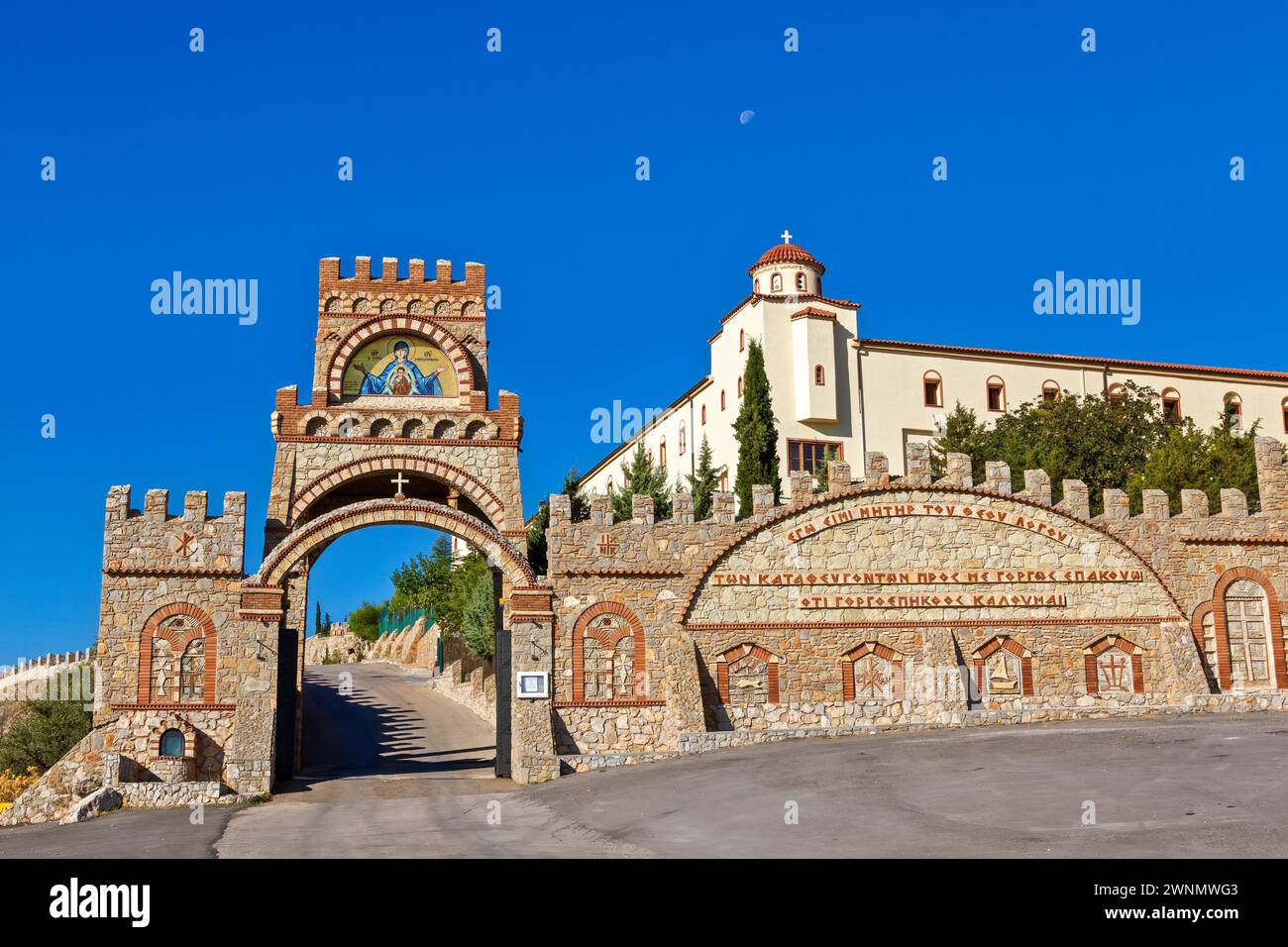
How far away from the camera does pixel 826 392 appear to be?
48406mm

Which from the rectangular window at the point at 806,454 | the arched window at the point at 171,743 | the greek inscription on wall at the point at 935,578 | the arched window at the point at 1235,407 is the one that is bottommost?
the arched window at the point at 171,743

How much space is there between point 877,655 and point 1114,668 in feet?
17.9

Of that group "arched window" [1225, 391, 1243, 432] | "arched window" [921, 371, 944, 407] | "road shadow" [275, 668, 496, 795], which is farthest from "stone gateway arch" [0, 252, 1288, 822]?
"arched window" [1225, 391, 1243, 432]

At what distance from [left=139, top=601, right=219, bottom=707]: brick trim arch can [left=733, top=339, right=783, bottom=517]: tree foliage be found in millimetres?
20724

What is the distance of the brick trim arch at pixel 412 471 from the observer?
26250mm

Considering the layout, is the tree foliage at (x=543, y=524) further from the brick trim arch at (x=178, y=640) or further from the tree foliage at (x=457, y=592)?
the brick trim arch at (x=178, y=640)

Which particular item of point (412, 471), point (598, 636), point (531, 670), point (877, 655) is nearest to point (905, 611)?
point (877, 655)

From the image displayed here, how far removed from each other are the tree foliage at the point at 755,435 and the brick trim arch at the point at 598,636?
16.7 metres

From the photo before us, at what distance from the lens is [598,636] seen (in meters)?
24.1

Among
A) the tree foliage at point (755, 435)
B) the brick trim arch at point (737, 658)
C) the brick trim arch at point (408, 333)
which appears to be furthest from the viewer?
the tree foliage at point (755, 435)

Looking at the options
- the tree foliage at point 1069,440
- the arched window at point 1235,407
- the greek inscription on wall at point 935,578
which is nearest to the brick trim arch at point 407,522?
the greek inscription on wall at point 935,578

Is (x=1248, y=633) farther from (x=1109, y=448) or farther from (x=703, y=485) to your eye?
(x=703, y=485)
